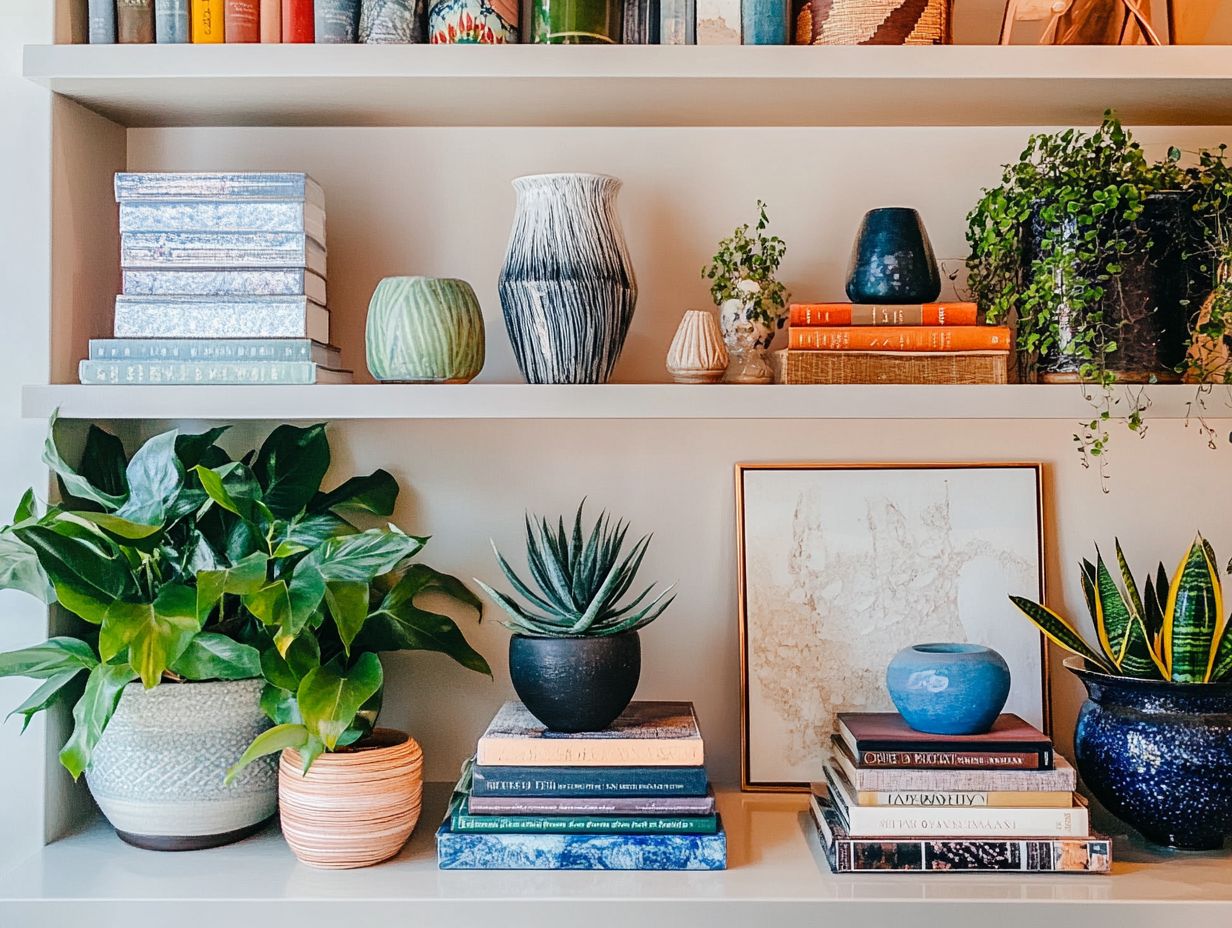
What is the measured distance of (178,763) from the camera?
120cm

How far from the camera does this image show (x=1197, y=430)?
146 centimetres

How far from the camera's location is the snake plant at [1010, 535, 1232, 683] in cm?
122

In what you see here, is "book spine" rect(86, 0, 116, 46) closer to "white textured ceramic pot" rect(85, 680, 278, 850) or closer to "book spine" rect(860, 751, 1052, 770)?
"white textured ceramic pot" rect(85, 680, 278, 850)

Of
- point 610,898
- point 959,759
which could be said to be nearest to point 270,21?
point 610,898

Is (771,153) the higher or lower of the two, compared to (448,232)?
higher

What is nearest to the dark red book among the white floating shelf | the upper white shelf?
the white floating shelf

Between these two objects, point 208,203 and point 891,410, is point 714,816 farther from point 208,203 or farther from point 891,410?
point 208,203

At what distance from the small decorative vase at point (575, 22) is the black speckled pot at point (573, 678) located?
690 mm

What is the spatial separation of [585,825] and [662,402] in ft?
1.54

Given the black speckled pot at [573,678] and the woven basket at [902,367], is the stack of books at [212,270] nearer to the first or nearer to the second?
the black speckled pot at [573,678]

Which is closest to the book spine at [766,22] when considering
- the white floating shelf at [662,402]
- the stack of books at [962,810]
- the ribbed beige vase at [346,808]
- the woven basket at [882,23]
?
the woven basket at [882,23]

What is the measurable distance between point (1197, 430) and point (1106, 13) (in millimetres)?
552

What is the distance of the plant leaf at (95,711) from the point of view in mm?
1128

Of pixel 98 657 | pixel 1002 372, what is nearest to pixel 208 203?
pixel 98 657
